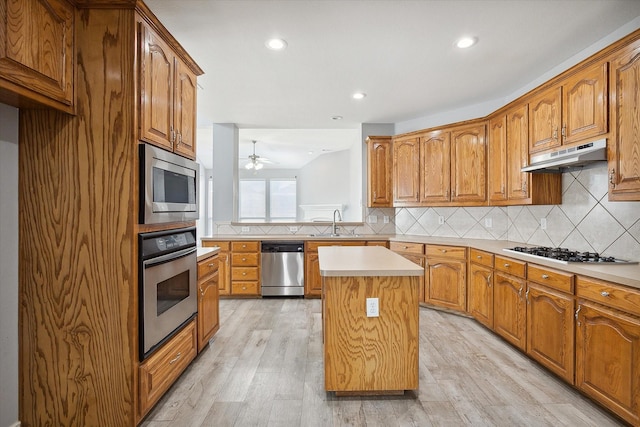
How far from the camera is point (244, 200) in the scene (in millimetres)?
9898

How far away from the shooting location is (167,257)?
2.04 m

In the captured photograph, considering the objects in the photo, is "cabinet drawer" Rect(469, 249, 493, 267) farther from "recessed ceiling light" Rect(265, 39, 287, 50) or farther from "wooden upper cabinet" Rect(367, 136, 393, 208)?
"recessed ceiling light" Rect(265, 39, 287, 50)

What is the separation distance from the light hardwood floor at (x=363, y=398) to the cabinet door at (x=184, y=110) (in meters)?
1.66

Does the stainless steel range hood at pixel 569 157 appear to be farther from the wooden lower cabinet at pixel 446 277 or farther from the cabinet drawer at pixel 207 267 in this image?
the cabinet drawer at pixel 207 267

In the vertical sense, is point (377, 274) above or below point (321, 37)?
below

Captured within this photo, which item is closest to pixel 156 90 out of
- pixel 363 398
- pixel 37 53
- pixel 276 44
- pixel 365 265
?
pixel 37 53

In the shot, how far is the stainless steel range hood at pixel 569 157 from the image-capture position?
7.22 feet

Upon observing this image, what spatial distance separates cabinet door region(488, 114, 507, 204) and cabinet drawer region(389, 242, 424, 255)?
0.97m

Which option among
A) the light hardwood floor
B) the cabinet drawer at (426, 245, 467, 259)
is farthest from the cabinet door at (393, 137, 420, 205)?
the light hardwood floor

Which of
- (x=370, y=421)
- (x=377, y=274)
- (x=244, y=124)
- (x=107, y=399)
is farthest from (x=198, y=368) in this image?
(x=244, y=124)

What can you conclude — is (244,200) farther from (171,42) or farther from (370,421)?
(370,421)

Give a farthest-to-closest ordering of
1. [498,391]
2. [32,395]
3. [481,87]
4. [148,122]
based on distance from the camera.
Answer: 1. [481,87]
2. [498,391]
3. [148,122]
4. [32,395]

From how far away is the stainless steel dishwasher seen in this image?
4.54 m

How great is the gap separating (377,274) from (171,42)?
198 centimetres
